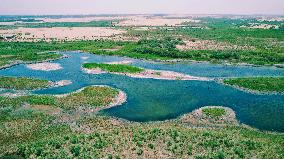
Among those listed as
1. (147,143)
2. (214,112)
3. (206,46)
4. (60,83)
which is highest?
(206,46)

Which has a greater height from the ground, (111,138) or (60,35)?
(60,35)

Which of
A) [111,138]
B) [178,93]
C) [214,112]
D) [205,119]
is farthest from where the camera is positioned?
[178,93]

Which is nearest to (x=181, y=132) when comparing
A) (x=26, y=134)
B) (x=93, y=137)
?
(x=93, y=137)

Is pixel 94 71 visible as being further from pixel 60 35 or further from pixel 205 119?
pixel 60 35

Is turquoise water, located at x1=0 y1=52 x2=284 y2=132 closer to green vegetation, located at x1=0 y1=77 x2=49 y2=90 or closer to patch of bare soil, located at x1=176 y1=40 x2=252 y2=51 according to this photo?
green vegetation, located at x1=0 y1=77 x2=49 y2=90

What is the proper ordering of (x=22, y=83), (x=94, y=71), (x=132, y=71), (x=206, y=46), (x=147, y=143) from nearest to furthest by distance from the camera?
(x=147, y=143) → (x=22, y=83) → (x=132, y=71) → (x=94, y=71) → (x=206, y=46)

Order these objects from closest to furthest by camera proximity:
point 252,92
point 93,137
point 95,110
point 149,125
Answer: point 93,137 → point 149,125 → point 95,110 → point 252,92

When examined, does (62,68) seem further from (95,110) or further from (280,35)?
(280,35)

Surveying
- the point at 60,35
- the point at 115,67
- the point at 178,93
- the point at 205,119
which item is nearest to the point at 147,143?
the point at 205,119
